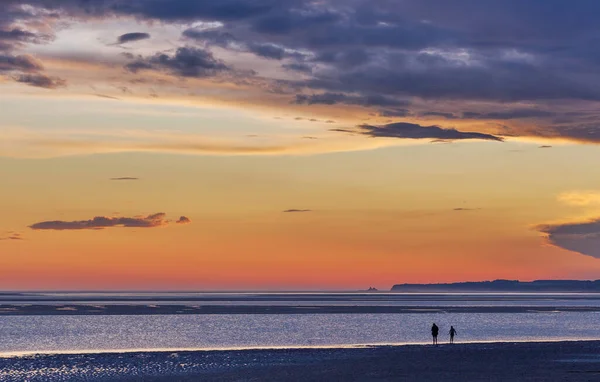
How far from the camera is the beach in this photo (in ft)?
129

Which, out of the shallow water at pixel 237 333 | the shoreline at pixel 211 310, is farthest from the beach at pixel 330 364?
the shoreline at pixel 211 310

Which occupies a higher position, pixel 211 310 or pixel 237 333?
pixel 237 333

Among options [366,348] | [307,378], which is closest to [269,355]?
[366,348]

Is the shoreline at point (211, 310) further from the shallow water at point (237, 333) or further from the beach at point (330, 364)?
the beach at point (330, 364)

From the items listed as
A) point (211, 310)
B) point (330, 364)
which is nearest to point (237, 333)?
point (330, 364)

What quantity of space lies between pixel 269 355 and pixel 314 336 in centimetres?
1999

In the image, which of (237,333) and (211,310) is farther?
(211,310)

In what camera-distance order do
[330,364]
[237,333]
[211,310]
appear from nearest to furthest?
[330,364] < [237,333] < [211,310]

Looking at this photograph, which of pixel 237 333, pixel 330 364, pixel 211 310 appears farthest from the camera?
pixel 211 310

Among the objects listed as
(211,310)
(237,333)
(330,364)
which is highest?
(330,364)

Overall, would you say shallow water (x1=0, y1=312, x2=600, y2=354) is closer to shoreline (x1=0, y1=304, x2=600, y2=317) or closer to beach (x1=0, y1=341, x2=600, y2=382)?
beach (x1=0, y1=341, x2=600, y2=382)

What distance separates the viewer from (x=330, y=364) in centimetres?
4547

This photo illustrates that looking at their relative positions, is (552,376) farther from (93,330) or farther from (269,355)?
(93,330)

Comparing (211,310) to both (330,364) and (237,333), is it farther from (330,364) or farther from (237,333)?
(330,364)
